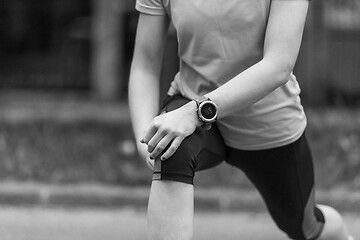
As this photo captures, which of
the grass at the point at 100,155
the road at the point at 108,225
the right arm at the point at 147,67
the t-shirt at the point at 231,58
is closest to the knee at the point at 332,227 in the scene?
the t-shirt at the point at 231,58

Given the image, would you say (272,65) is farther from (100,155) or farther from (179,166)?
(100,155)

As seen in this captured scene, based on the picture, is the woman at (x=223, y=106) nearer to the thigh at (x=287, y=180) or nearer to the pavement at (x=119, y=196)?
the thigh at (x=287, y=180)

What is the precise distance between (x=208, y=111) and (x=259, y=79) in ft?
0.65

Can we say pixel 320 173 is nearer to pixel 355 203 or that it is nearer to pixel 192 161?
pixel 355 203

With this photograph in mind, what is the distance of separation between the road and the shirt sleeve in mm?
2306

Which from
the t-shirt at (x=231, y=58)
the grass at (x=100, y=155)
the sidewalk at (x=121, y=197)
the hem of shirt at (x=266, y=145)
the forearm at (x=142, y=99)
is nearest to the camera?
the t-shirt at (x=231, y=58)

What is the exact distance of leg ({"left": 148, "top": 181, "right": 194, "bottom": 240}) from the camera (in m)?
2.72

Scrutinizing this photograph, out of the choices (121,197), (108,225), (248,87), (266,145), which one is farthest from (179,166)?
(121,197)

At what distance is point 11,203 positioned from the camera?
6.36 metres

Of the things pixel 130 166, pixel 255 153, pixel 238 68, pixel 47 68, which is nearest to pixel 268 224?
pixel 130 166

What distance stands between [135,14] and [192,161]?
983 centimetres

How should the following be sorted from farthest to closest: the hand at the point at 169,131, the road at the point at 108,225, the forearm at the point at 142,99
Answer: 1. the road at the point at 108,225
2. the forearm at the point at 142,99
3. the hand at the point at 169,131

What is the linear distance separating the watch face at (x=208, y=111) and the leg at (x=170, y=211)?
0.73 feet

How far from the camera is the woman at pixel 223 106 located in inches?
108
